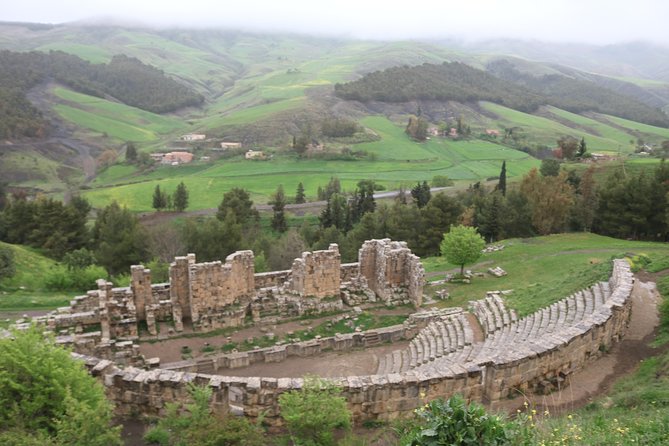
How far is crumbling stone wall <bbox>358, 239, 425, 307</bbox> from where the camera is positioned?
34625 millimetres

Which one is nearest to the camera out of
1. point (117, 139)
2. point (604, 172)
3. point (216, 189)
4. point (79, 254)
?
point (79, 254)

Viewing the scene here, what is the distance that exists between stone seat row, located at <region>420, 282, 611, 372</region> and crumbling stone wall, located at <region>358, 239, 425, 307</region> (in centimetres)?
924

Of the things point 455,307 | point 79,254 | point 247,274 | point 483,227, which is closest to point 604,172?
point 483,227

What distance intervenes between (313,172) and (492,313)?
10097 cm

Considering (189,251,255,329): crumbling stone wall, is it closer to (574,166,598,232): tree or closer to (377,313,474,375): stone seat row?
(377,313,474,375): stone seat row

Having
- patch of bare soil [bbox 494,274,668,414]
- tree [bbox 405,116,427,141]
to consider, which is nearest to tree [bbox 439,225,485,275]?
patch of bare soil [bbox 494,274,668,414]

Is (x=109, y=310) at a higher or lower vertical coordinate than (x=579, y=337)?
lower

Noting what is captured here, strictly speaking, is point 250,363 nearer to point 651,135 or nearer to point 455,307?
point 455,307

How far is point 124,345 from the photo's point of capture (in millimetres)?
26156

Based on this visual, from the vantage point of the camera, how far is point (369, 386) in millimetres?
17578

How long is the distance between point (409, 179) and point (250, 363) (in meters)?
99.0

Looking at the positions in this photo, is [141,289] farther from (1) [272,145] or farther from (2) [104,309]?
(1) [272,145]

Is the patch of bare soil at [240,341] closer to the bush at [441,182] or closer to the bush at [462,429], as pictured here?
the bush at [462,429]

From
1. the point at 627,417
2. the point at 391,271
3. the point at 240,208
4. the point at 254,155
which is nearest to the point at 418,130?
the point at 254,155
